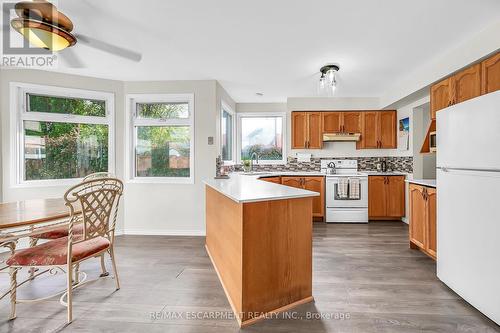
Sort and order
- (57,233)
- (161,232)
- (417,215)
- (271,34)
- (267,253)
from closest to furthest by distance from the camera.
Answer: (267,253) → (57,233) → (271,34) → (417,215) → (161,232)

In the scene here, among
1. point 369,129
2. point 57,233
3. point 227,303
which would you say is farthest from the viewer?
point 369,129

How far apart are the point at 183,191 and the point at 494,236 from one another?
3.52 m

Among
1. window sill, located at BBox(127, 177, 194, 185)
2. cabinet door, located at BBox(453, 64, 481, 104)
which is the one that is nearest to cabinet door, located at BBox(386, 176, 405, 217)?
cabinet door, located at BBox(453, 64, 481, 104)

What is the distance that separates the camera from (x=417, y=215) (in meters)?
3.03

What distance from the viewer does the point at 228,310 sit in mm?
1932

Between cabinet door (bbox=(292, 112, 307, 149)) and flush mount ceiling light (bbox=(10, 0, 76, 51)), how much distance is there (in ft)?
13.0

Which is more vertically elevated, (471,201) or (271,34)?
(271,34)

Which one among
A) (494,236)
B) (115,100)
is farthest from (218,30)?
(494,236)

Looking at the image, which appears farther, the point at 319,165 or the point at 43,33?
the point at 319,165

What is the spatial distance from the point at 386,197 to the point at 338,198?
0.89 meters

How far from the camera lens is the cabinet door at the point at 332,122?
505 cm

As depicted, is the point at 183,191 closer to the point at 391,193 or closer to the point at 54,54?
the point at 54,54

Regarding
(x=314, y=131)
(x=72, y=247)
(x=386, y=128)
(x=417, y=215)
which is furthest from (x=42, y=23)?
(x=386, y=128)

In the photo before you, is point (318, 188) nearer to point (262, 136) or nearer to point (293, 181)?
point (293, 181)
